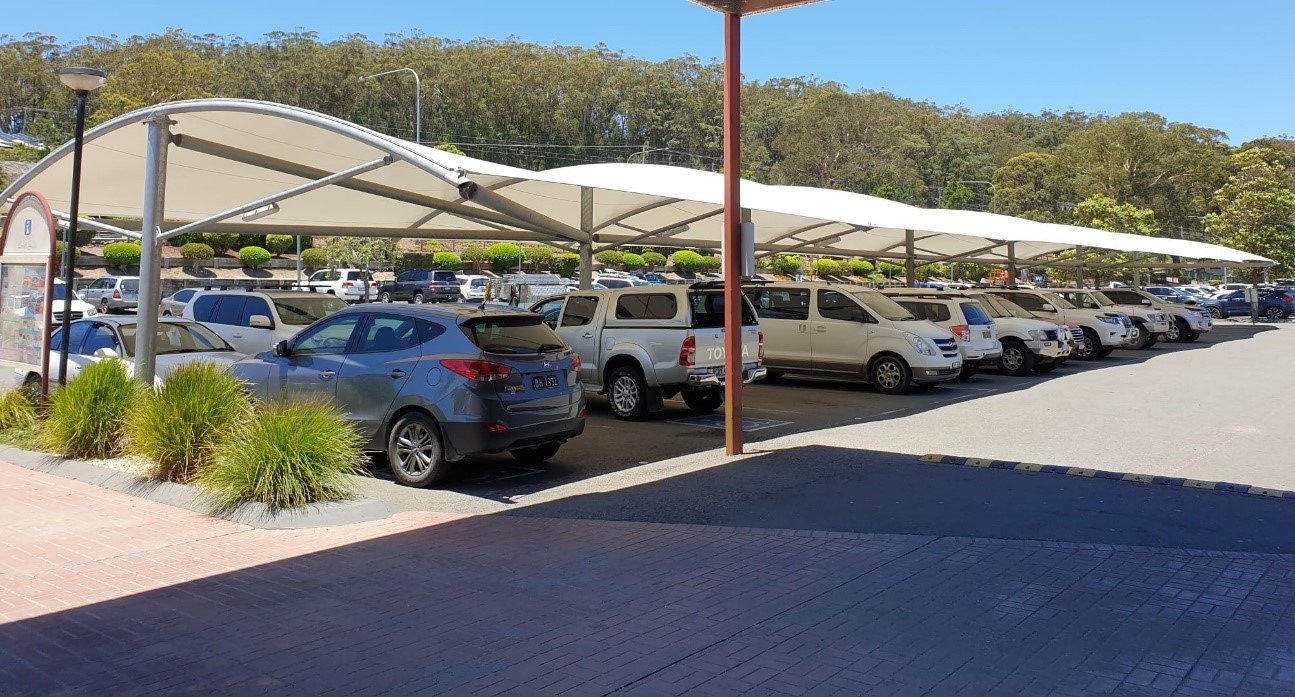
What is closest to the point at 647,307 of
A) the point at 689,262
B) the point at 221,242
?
the point at 221,242

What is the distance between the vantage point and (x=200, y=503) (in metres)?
8.52

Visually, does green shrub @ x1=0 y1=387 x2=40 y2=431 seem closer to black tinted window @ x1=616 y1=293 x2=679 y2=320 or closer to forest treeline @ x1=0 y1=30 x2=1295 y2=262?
black tinted window @ x1=616 y1=293 x2=679 y2=320

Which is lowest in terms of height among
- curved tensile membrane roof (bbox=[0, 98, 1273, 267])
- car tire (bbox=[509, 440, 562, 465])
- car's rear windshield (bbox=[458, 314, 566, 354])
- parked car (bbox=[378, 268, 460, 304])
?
car tire (bbox=[509, 440, 562, 465])

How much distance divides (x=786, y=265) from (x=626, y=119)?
48.9 meters

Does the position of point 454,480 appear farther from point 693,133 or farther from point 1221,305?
point 693,133

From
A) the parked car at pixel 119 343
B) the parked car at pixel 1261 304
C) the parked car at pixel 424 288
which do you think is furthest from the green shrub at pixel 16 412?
the parked car at pixel 1261 304

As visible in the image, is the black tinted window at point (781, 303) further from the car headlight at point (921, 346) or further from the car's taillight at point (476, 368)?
the car's taillight at point (476, 368)

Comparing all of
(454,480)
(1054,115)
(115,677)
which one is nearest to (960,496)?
(454,480)

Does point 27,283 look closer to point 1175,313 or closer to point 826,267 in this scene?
point 1175,313

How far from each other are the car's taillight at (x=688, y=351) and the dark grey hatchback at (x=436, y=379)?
142 inches

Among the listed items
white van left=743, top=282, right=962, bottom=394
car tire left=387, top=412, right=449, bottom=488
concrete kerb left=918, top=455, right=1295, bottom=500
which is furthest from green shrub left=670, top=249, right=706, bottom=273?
car tire left=387, top=412, right=449, bottom=488

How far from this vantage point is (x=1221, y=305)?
4656cm

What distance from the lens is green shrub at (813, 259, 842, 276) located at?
69.7 meters

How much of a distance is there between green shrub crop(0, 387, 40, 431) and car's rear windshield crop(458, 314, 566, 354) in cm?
594
